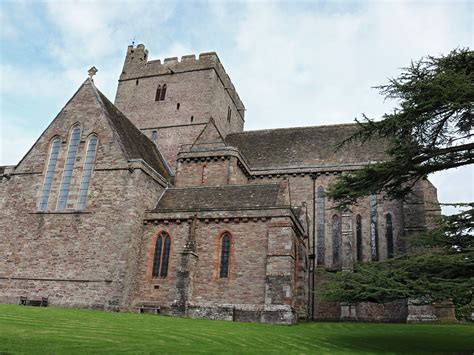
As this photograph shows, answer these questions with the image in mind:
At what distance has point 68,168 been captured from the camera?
24828mm

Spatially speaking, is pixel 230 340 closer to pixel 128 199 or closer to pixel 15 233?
pixel 128 199

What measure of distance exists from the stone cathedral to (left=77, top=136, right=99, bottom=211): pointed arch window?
0.06 meters

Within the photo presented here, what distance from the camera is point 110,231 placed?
22.3 meters

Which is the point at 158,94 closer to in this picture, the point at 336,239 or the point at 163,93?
the point at 163,93

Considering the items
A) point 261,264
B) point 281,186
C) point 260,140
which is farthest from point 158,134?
point 261,264

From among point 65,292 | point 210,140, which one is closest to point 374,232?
point 210,140

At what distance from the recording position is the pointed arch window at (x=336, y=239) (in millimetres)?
28016

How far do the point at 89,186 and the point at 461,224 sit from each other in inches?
726

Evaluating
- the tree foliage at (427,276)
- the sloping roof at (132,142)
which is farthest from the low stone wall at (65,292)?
the tree foliage at (427,276)

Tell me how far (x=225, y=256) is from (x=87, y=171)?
9283mm

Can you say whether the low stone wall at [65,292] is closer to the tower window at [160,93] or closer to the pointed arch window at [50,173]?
the pointed arch window at [50,173]

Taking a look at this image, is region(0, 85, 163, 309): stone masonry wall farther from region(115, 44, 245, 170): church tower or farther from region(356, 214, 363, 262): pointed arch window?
region(356, 214, 363, 262): pointed arch window

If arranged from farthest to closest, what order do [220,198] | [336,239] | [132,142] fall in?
[336,239], [132,142], [220,198]

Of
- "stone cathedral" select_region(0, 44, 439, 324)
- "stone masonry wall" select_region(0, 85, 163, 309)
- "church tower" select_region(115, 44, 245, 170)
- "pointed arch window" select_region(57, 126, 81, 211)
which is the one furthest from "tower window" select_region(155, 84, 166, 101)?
"pointed arch window" select_region(57, 126, 81, 211)
